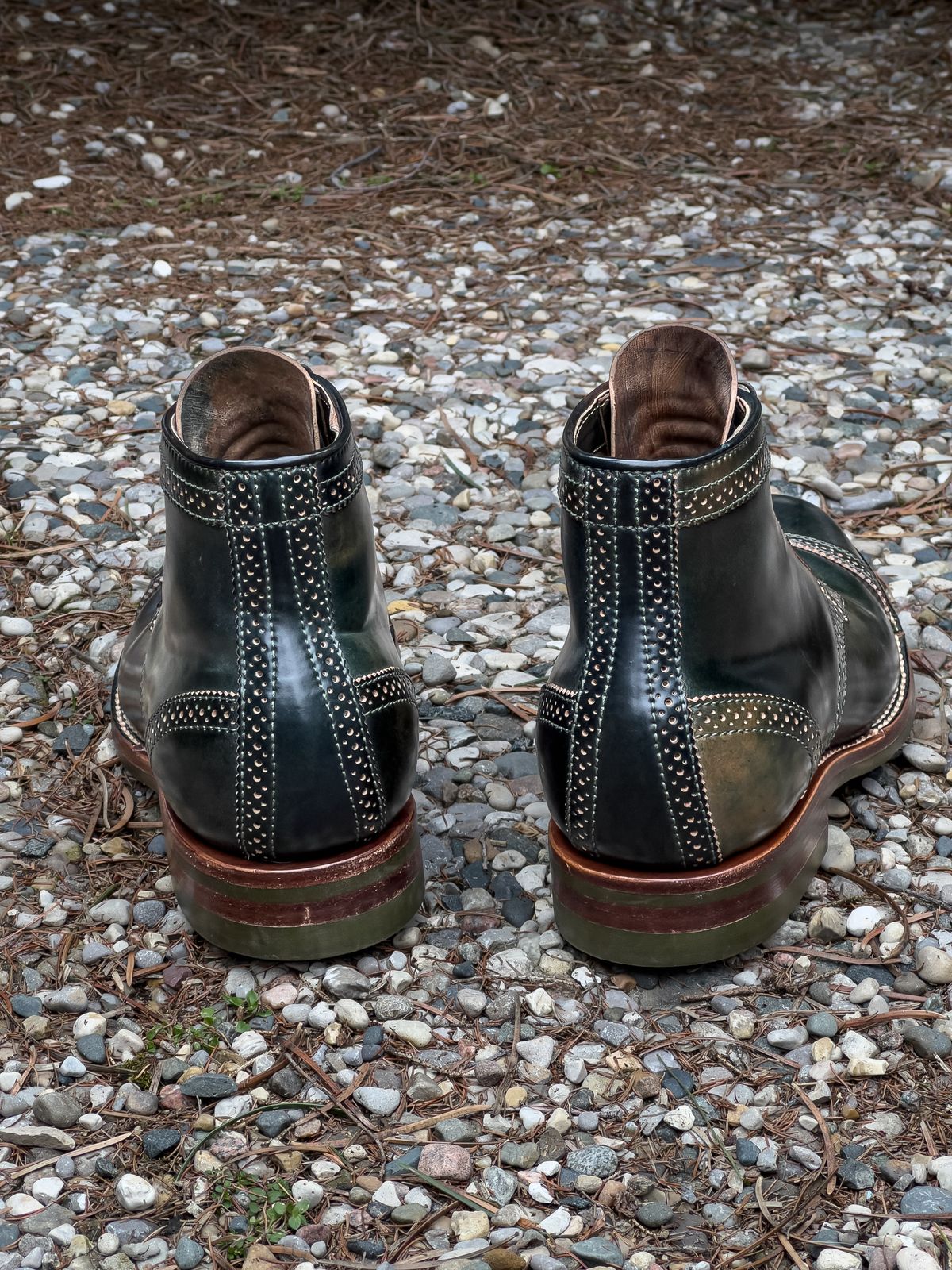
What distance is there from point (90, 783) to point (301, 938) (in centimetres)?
70

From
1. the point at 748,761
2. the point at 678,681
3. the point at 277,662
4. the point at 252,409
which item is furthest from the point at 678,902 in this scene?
the point at 252,409

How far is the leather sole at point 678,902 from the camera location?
1980mm

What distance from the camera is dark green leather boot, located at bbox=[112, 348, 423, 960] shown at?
6.26ft

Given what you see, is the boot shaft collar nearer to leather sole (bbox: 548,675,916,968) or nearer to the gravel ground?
leather sole (bbox: 548,675,916,968)

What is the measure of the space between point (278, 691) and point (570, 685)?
0.41m

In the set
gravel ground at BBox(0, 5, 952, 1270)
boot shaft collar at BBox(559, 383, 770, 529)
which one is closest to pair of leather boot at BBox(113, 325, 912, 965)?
boot shaft collar at BBox(559, 383, 770, 529)

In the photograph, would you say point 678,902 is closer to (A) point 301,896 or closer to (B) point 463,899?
(B) point 463,899

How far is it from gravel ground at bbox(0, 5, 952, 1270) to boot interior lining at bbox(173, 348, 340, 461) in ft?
2.31

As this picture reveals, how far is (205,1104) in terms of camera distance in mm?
1894

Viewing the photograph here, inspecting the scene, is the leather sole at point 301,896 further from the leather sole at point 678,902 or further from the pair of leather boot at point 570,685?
the leather sole at point 678,902

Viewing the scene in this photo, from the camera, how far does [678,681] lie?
190 centimetres

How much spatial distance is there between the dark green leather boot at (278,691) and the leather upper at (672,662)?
28 cm

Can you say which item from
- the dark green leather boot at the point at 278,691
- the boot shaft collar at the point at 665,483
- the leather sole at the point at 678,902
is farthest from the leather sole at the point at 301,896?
the boot shaft collar at the point at 665,483

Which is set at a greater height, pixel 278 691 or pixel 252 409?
pixel 252 409
